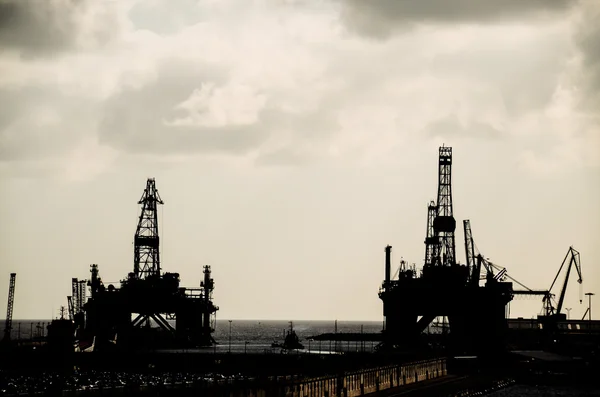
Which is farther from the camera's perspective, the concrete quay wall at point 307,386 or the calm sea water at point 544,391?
the calm sea water at point 544,391

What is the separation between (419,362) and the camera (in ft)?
597

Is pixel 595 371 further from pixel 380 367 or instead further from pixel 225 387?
pixel 225 387

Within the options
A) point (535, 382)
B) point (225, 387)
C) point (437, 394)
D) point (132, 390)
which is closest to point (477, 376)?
point (535, 382)

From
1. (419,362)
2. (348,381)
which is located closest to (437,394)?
(348,381)

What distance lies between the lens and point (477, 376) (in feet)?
620

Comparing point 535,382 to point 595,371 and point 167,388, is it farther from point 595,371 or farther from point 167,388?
point 167,388

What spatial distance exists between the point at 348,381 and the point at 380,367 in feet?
62.4

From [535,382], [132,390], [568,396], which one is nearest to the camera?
[132,390]

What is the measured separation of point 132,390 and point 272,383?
2531cm

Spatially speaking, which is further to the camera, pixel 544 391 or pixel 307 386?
pixel 544 391

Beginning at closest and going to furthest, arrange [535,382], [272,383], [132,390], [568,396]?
[132,390] → [272,383] → [568,396] → [535,382]

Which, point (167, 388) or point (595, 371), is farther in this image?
point (595, 371)

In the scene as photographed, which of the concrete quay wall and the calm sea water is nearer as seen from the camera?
the concrete quay wall

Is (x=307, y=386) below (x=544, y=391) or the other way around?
the other way around
